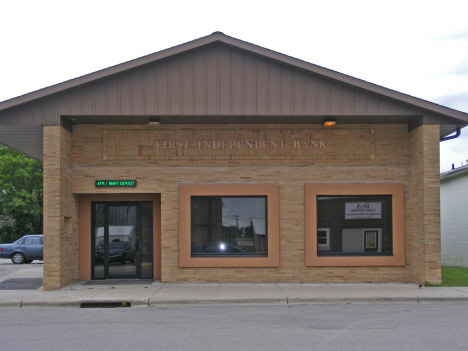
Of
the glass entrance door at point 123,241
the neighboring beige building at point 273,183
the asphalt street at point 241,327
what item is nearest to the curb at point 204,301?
the asphalt street at point 241,327

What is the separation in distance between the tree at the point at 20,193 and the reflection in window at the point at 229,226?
25.9 m

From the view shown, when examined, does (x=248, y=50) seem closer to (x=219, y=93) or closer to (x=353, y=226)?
(x=219, y=93)

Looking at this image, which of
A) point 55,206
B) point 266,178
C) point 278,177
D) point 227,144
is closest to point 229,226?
point 266,178

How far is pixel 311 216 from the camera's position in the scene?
14.3 meters

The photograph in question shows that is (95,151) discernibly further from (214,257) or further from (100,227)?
(214,257)

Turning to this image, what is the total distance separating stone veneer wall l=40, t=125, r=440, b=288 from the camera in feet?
46.7

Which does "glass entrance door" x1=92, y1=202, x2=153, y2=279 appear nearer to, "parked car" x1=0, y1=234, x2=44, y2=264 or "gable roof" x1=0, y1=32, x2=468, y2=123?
"gable roof" x1=0, y1=32, x2=468, y2=123

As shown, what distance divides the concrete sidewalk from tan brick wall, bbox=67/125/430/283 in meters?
0.44

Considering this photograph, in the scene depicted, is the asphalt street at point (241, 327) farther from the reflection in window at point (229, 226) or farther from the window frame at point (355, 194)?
the reflection in window at point (229, 226)

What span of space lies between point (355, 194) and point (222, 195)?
3.87 meters

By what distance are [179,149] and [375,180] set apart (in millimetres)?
5799

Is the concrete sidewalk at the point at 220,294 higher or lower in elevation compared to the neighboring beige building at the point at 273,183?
lower

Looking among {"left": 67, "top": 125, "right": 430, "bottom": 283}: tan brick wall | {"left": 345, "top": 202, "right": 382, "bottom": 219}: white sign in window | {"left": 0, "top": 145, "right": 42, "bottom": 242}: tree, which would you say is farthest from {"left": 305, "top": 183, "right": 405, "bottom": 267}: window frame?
{"left": 0, "top": 145, "right": 42, "bottom": 242}: tree

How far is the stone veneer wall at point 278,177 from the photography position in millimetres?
14234
